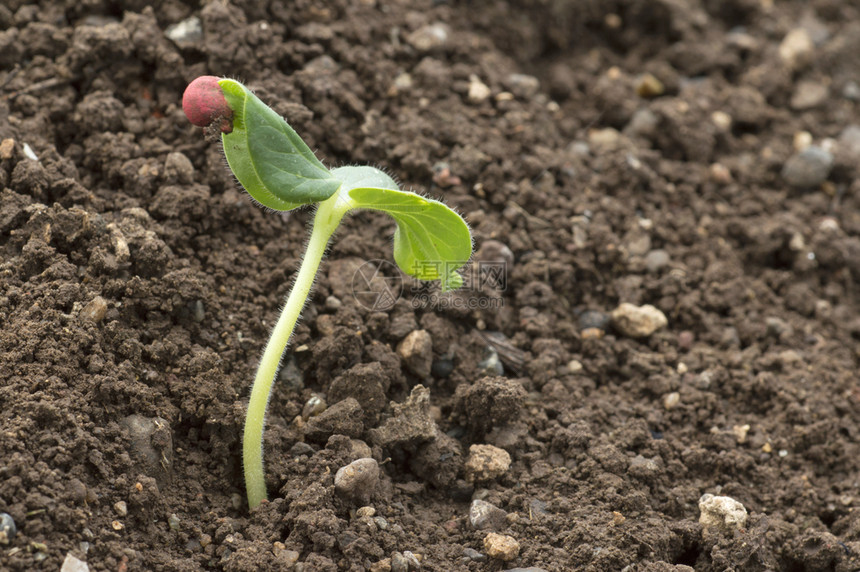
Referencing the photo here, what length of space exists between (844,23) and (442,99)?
265 centimetres

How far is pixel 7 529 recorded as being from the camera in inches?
72.8

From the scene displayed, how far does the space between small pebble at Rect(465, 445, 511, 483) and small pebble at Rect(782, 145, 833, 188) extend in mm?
2237

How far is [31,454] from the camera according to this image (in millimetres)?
1983

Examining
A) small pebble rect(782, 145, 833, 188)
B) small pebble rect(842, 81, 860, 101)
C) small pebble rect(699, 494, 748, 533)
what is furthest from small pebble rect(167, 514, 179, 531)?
small pebble rect(842, 81, 860, 101)

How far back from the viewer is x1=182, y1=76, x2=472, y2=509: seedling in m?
1.94

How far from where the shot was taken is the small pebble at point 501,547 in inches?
87.0

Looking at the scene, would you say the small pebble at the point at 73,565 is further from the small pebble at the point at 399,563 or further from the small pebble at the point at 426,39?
the small pebble at the point at 426,39

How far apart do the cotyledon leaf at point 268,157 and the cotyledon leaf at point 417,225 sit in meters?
0.11

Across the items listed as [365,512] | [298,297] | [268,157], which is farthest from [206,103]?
[365,512]

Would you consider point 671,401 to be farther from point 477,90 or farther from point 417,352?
point 477,90

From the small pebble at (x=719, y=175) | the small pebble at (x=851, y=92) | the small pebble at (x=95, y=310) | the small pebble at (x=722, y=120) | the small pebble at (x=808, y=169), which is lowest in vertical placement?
the small pebble at (x=95, y=310)

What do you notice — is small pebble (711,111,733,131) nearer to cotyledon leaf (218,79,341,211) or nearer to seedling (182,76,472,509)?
seedling (182,76,472,509)

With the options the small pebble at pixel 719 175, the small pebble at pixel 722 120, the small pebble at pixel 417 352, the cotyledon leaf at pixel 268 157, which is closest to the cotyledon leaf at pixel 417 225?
the cotyledon leaf at pixel 268 157

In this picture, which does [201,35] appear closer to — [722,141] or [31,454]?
[31,454]
